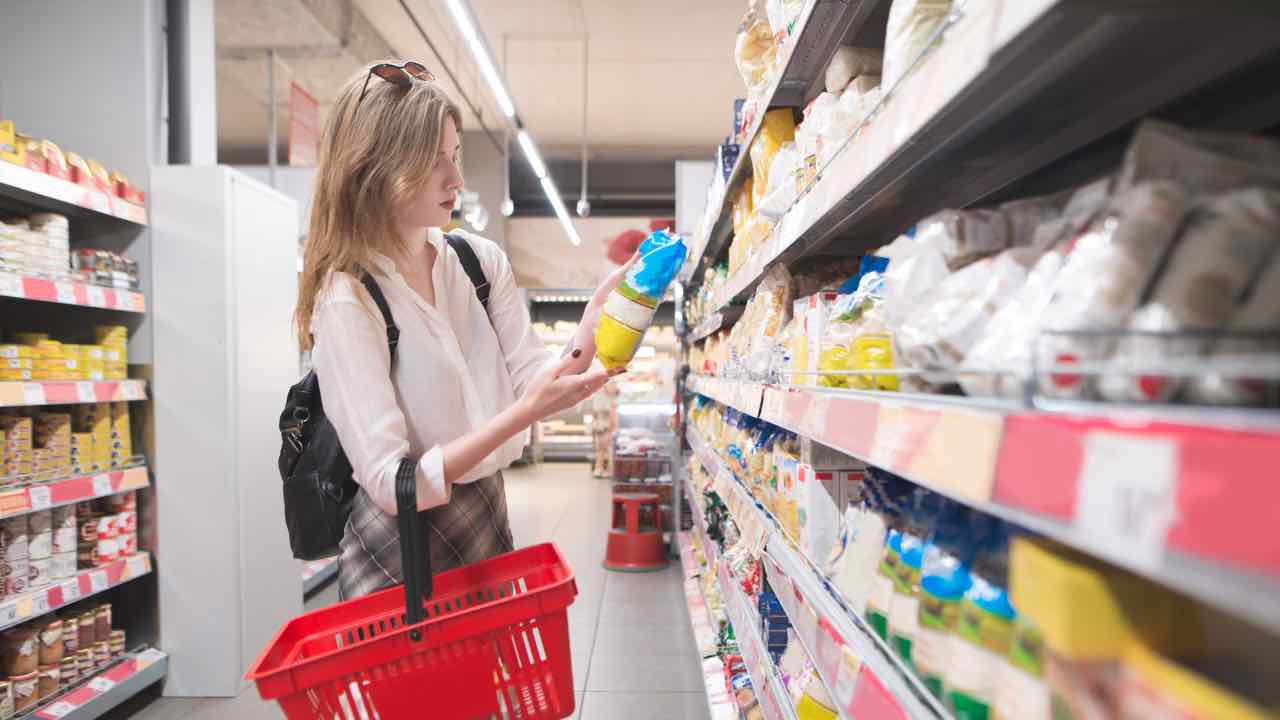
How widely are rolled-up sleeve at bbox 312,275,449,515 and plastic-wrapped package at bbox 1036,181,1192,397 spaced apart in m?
1.05

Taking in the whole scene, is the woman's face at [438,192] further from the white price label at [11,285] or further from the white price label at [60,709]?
the white price label at [60,709]

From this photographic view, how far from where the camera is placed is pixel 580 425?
1105cm

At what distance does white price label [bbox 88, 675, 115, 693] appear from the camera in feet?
8.92

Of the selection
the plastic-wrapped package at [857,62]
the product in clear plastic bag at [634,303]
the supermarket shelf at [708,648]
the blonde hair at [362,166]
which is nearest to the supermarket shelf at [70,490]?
the blonde hair at [362,166]

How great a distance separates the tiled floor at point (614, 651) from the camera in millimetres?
2980

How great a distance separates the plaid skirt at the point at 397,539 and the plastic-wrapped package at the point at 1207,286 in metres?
1.26

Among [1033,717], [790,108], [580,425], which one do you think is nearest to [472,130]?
[580,425]

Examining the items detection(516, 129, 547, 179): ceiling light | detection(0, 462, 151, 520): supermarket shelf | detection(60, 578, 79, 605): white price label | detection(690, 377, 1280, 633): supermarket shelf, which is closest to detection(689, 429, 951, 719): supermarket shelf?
detection(690, 377, 1280, 633): supermarket shelf

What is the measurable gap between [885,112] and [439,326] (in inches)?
38.3

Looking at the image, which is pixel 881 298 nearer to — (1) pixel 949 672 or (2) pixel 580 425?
(1) pixel 949 672

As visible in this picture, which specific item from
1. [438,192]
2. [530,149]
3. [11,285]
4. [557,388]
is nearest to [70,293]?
[11,285]

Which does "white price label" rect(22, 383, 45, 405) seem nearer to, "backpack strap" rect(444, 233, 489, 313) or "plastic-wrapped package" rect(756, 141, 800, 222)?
"backpack strap" rect(444, 233, 489, 313)

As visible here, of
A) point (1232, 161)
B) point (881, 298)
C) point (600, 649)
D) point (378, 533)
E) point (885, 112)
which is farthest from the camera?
point (600, 649)

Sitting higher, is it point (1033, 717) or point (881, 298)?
point (881, 298)
